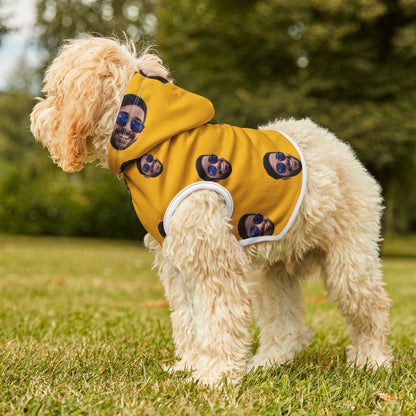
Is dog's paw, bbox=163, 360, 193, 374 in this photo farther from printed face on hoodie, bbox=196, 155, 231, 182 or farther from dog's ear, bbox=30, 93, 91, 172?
dog's ear, bbox=30, 93, 91, 172

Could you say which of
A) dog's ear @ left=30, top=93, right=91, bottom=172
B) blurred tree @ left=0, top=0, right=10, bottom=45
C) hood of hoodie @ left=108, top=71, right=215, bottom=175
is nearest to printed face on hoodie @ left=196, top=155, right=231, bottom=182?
hood of hoodie @ left=108, top=71, right=215, bottom=175

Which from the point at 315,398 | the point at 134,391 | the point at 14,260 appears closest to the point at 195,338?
the point at 134,391

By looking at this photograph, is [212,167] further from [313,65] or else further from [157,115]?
[313,65]

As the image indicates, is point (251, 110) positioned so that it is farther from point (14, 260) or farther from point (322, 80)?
point (14, 260)

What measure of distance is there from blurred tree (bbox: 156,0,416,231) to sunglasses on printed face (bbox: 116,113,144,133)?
12329 mm

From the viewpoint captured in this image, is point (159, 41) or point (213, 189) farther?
point (159, 41)

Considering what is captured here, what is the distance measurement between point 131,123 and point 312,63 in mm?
14219

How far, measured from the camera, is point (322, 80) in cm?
1523

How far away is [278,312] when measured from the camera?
3580 millimetres

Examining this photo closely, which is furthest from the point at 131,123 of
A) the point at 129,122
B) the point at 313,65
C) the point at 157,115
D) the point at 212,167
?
the point at 313,65

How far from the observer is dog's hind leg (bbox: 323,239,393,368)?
10.3ft

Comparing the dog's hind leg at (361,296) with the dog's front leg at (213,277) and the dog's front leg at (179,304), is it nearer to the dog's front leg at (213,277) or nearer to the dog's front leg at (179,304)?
the dog's front leg at (213,277)

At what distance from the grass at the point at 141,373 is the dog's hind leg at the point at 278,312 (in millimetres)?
167

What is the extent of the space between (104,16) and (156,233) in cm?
2202
